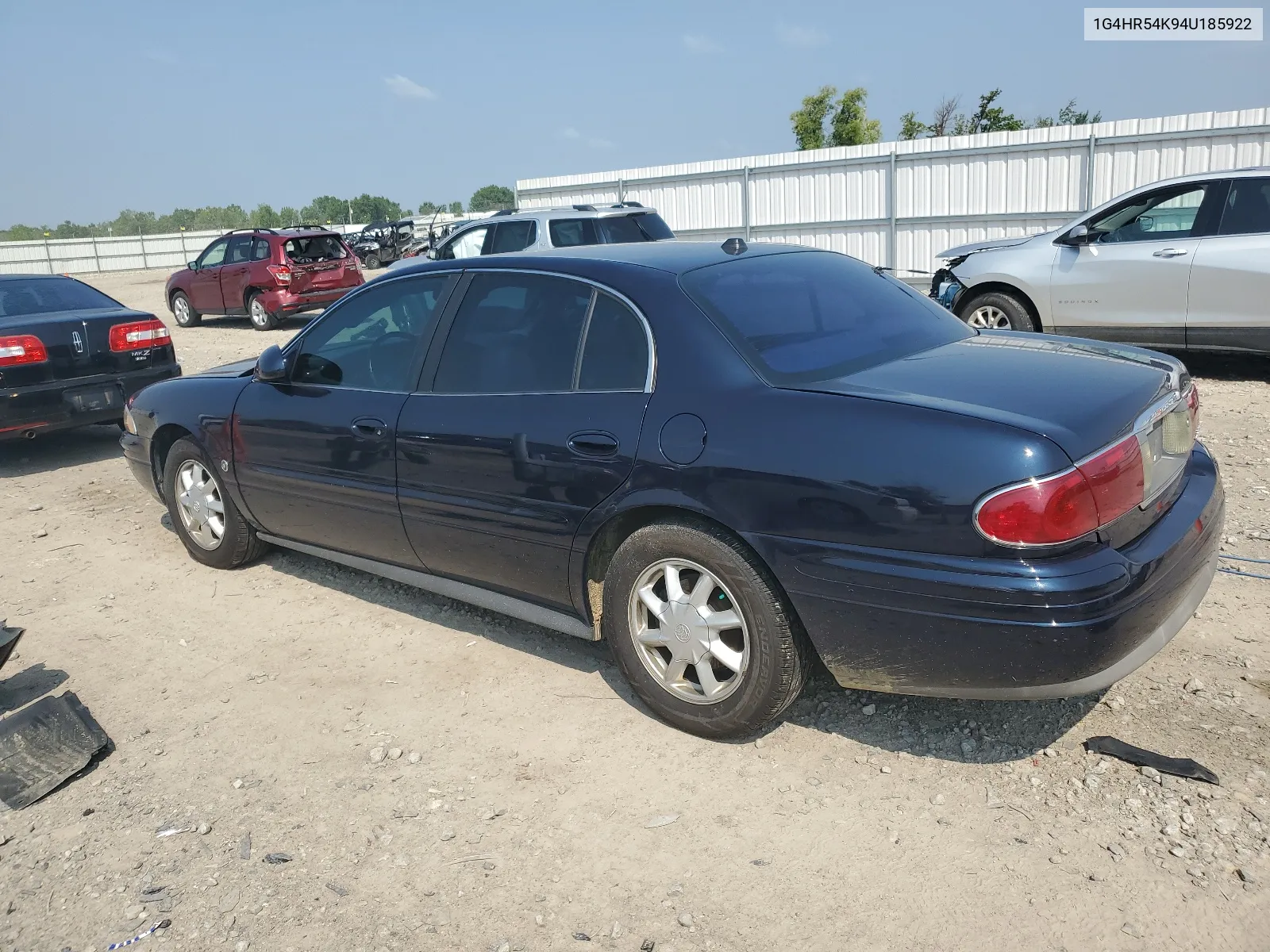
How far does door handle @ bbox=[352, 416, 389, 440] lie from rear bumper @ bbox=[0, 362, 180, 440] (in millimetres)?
4776

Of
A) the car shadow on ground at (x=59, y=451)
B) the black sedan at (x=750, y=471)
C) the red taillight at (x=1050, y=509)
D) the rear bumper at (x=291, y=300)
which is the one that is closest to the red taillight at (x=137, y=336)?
the car shadow on ground at (x=59, y=451)

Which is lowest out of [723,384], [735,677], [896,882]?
[896,882]

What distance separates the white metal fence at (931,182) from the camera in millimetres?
15398

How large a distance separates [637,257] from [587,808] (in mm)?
2008

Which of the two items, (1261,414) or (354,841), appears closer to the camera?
(354,841)

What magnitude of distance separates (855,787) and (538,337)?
196 centimetres

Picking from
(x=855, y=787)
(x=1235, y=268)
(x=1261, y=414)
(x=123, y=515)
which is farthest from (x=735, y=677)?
(x=1235, y=268)

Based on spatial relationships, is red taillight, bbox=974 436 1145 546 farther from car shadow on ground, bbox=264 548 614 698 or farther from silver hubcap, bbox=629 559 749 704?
car shadow on ground, bbox=264 548 614 698

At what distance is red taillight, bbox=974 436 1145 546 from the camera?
270cm

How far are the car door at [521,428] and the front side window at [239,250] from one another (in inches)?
575

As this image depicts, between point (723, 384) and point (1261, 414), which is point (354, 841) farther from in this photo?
point (1261, 414)

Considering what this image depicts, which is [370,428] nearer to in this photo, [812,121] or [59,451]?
[59,451]

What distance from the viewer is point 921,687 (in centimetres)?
300

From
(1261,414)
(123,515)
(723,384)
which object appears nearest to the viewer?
(723,384)
